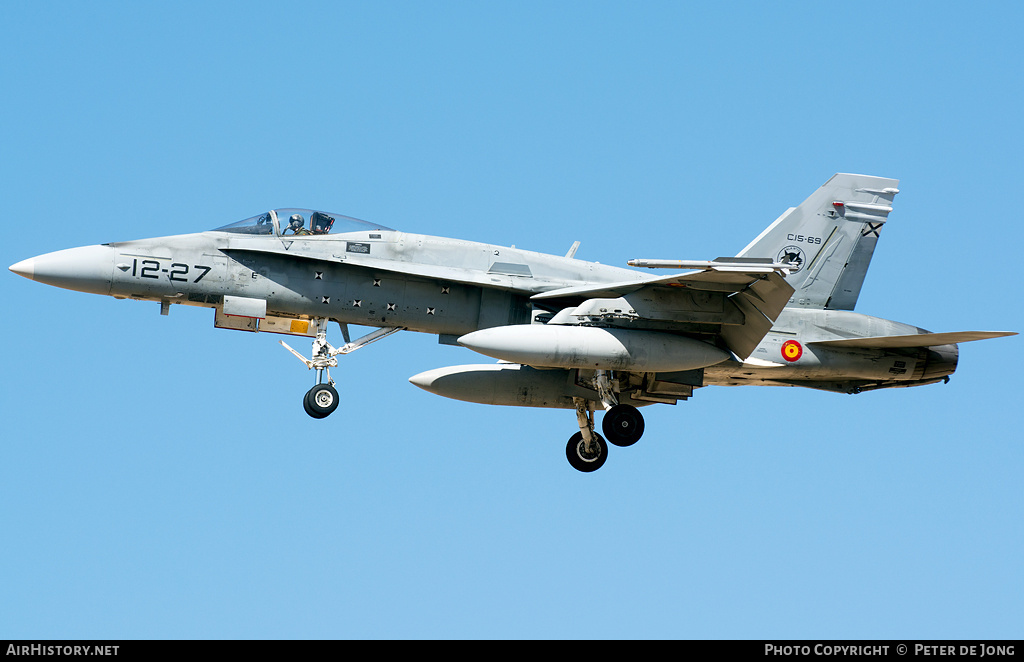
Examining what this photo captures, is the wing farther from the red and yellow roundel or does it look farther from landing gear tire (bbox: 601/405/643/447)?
landing gear tire (bbox: 601/405/643/447)

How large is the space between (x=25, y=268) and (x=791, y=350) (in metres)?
11.3

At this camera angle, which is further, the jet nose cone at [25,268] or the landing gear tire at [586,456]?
the landing gear tire at [586,456]

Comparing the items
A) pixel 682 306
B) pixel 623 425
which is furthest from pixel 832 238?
pixel 623 425

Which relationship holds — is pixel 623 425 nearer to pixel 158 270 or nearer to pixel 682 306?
pixel 682 306

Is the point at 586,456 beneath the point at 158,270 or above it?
beneath

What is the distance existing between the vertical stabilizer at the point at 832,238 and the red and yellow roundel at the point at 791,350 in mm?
943

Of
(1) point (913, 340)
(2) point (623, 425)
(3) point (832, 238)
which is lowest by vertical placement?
(2) point (623, 425)

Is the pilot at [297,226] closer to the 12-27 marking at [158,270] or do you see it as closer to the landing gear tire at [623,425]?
the 12-27 marking at [158,270]

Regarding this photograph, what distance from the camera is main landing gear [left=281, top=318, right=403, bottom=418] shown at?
17562 mm

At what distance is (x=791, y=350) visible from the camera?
18.7 metres

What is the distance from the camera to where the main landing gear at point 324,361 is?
17.6m

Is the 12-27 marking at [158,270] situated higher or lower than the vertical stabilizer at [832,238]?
lower

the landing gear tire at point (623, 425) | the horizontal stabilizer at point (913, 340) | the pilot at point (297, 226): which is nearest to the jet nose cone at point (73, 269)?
the pilot at point (297, 226)
